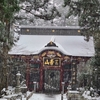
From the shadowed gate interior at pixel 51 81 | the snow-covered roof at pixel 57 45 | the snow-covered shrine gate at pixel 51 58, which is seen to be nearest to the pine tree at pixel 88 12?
the snow-covered shrine gate at pixel 51 58

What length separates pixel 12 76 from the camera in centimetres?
2205

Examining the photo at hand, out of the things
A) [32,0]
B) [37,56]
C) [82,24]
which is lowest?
[37,56]

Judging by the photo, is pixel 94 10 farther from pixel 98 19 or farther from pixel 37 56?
pixel 37 56

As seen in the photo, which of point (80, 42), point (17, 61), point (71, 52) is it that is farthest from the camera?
point (80, 42)

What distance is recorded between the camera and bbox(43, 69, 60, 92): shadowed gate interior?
23.6 m

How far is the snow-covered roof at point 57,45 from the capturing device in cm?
2267

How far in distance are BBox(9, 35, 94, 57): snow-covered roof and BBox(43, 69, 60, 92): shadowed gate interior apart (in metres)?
2.15

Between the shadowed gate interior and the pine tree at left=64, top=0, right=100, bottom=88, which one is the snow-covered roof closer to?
the shadowed gate interior

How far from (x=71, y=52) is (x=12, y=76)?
16.7 ft

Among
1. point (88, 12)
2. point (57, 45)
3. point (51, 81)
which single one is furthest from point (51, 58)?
A: point (88, 12)

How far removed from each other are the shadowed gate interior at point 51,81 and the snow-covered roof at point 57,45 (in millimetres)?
2153

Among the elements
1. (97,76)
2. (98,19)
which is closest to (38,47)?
(97,76)

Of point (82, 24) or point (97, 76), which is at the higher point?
point (82, 24)

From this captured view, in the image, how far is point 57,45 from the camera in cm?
2252
